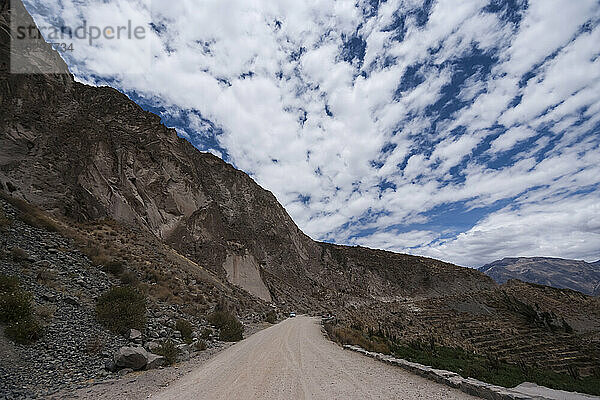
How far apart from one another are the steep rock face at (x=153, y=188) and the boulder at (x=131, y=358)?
17532mm

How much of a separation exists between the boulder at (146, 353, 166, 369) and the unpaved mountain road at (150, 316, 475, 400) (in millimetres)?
1338

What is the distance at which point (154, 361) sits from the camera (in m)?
8.95

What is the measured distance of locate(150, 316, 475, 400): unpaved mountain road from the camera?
627 cm

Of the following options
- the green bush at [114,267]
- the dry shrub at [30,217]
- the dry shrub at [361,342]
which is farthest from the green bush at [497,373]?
the dry shrub at [30,217]

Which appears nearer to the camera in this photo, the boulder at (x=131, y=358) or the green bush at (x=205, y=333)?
the boulder at (x=131, y=358)

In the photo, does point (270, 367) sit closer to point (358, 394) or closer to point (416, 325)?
point (358, 394)

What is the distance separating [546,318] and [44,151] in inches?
2129

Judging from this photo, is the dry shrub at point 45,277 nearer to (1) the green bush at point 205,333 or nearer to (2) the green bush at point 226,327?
(1) the green bush at point 205,333

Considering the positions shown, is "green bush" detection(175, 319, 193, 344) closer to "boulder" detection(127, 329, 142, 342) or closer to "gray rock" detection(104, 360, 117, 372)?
"boulder" detection(127, 329, 142, 342)

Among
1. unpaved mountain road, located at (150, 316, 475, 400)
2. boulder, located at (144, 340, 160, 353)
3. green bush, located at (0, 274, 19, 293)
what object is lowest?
unpaved mountain road, located at (150, 316, 475, 400)

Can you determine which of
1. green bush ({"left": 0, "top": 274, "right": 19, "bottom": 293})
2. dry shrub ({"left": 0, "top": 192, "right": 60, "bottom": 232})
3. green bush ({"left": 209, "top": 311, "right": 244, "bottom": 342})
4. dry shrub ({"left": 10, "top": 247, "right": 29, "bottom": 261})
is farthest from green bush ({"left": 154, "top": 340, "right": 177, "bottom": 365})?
dry shrub ({"left": 0, "top": 192, "right": 60, "bottom": 232})

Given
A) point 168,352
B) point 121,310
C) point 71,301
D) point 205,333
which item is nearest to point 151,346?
point 168,352

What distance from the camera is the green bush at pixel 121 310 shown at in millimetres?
10414

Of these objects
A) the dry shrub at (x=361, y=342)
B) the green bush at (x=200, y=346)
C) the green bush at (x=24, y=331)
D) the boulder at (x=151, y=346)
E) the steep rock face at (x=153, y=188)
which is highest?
the steep rock face at (x=153, y=188)
